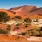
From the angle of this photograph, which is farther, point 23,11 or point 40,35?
point 23,11

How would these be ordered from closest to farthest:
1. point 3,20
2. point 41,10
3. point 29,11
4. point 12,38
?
point 12,38
point 3,20
point 41,10
point 29,11

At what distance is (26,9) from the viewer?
247 ft

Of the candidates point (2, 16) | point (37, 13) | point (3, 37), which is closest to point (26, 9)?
point (37, 13)

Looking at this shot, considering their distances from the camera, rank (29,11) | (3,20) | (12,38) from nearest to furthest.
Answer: (12,38), (3,20), (29,11)

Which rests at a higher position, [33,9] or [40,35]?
[33,9]

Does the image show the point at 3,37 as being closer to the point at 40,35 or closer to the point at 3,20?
the point at 40,35

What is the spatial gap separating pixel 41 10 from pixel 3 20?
3196cm

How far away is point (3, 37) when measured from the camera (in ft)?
54.4

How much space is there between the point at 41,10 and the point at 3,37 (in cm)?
5252

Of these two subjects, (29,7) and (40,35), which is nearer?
(40,35)

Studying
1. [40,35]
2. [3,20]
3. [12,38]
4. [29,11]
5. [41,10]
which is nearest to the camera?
[12,38]

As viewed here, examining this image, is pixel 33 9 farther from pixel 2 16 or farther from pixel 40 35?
pixel 40 35

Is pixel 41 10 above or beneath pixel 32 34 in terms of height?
above

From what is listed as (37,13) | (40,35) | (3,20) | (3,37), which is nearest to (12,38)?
(3,37)
